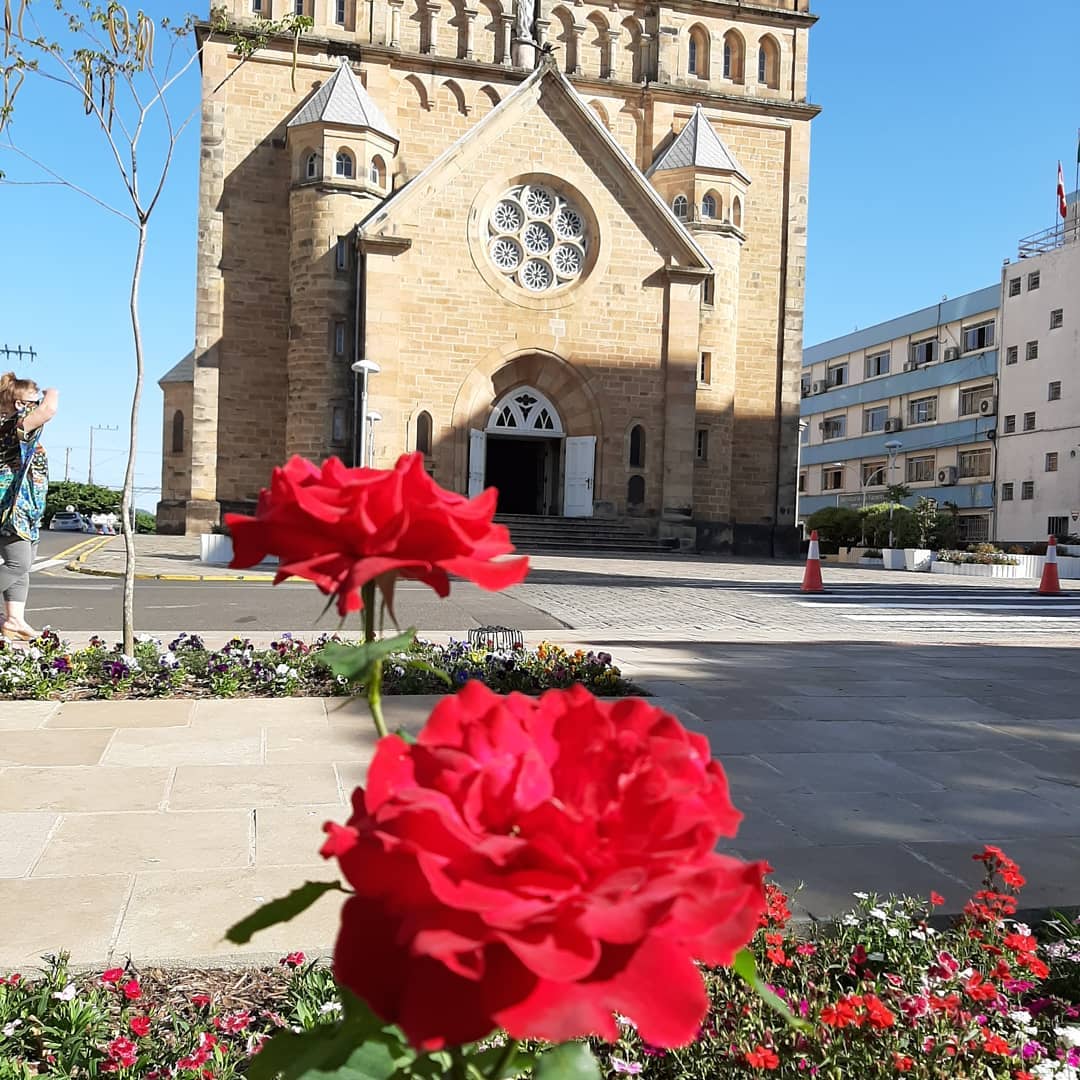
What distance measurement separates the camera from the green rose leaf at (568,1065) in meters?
1.03

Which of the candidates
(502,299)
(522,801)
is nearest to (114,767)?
(522,801)

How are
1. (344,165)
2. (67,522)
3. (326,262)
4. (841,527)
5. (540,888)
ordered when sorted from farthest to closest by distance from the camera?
(67,522) < (841,527) < (344,165) < (326,262) < (540,888)

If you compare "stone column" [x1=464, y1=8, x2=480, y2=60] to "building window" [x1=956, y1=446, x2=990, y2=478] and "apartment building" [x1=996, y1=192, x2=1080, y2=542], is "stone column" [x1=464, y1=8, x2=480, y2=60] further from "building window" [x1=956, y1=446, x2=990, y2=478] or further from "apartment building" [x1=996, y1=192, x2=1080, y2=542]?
"building window" [x1=956, y1=446, x2=990, y2=478]

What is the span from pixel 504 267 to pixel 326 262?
15.7ft

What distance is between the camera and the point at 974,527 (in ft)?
182

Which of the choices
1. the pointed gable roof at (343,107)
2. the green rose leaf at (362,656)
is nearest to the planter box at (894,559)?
the pointed gable roof at (343,107)

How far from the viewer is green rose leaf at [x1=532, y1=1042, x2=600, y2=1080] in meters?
1.03

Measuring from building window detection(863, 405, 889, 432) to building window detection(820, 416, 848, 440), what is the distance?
2.17 m

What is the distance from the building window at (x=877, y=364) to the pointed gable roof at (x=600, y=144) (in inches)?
1480

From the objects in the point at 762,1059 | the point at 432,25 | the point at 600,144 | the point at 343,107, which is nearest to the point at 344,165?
the point at 343,107

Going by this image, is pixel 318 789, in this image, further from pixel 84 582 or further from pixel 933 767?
pixel 84 582

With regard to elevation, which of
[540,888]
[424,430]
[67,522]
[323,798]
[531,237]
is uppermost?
[531,237]

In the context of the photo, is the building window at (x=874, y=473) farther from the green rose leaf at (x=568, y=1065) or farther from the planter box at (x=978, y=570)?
the green rose leaf at (x=568, y=1065)

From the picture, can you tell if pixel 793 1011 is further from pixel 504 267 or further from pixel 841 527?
pixel 841 527
